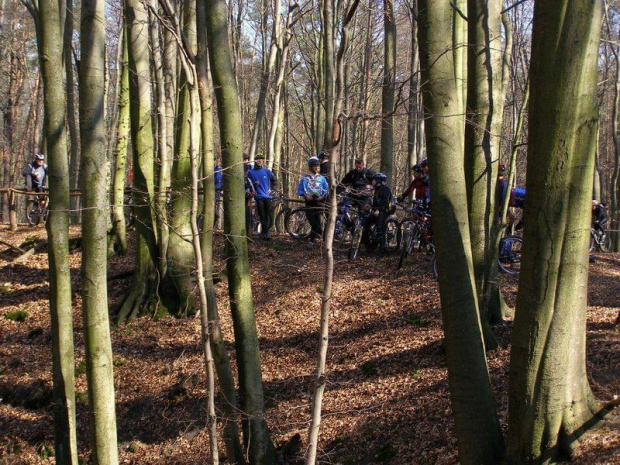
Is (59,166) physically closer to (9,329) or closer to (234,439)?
(234,439)

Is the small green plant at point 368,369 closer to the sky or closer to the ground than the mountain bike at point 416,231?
closer to the ground

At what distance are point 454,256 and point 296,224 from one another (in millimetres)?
9776

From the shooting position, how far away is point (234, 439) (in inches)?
267

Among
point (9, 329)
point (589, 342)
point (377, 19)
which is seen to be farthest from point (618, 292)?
point (377, 19)

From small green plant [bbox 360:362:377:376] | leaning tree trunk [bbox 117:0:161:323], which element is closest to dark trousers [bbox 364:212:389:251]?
small green plant [bbox 360:362:377:376]

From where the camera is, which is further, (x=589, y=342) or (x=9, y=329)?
(x=9, y=329)

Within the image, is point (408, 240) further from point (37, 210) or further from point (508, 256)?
point (37, 210)

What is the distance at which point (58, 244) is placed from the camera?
7.08 meters

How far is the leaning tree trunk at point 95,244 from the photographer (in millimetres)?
6164

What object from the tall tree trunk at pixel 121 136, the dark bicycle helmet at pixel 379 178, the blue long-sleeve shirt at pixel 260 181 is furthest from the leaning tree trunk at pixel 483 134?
the tall tree trunk at pixel 121 136

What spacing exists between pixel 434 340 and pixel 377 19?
17.6m

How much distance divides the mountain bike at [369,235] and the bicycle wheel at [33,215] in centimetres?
1111

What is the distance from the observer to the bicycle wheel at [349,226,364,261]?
40.8 ft

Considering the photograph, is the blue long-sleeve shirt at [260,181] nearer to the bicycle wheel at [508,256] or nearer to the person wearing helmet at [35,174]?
the bicycle wheel at [508,256]
